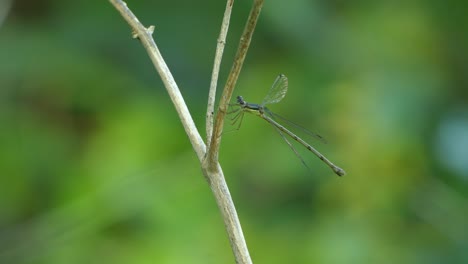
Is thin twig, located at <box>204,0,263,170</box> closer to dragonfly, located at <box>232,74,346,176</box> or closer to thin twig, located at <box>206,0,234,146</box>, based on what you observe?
thin twig, located at <box>206,0,234,146</box>

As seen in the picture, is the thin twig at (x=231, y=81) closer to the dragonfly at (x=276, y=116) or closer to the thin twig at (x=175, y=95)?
the thin twig at (x=175, y=95)

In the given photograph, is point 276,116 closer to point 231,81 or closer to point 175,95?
point 175,95

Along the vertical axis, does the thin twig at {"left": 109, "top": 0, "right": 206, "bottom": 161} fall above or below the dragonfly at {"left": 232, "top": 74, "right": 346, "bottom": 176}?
above

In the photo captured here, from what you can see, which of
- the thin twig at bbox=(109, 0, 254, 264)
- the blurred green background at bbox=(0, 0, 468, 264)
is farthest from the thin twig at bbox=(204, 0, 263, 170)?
the blurred green background at bbox=(0, 0, 468, 264)

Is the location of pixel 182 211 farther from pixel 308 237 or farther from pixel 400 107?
pixel 400 107

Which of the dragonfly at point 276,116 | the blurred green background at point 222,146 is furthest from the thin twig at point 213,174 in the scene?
the blurred green background at point 222,146

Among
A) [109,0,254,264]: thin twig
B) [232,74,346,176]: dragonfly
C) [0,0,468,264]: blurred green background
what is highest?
[109,0,254,264]: thin twig
